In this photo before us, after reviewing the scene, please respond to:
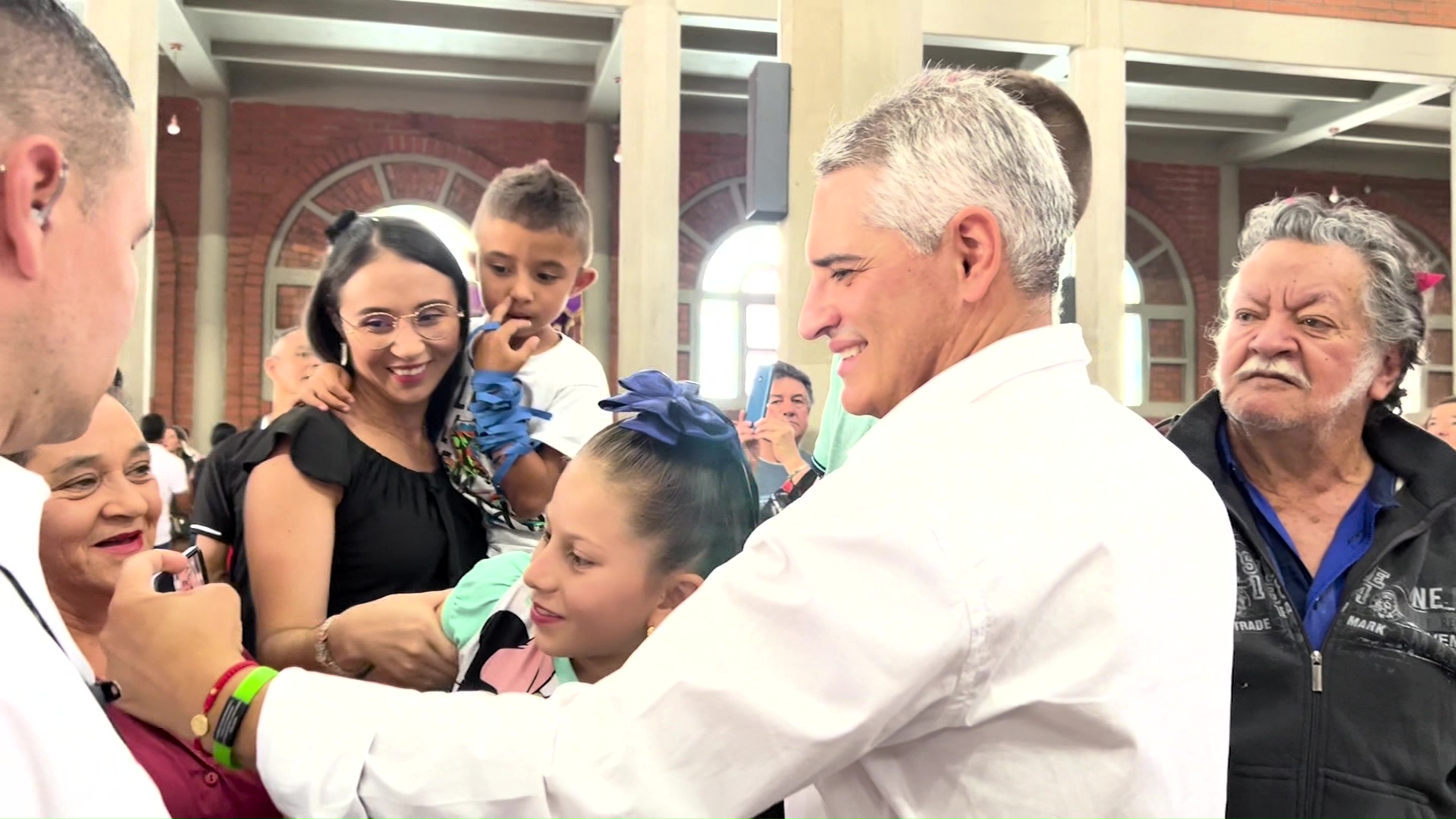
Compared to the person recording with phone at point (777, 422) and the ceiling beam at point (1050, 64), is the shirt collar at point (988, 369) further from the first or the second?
the ceiling beam at point (1050, 64)

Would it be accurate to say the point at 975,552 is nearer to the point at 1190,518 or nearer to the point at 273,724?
the point at 1190,518

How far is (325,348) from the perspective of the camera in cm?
214

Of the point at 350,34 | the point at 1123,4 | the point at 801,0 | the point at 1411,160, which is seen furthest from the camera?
the point at 1411,160

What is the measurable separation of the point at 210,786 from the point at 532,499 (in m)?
0.75

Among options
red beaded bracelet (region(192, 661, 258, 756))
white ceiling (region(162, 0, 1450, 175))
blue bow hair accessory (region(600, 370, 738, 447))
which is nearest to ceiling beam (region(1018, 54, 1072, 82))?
white ceiling (region(162, 0, 1450, 175))

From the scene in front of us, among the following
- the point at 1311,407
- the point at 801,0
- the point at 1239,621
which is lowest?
the point at 1239,621

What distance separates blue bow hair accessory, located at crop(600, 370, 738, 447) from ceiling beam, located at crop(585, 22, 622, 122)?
306 inches

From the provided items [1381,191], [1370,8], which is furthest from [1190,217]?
[1370,8]

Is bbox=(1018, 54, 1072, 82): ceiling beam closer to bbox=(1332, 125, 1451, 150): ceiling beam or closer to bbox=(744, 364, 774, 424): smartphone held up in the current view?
A: bbox=(744, 364, 774, 424): smartphone held up

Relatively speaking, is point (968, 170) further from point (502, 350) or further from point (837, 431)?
point (837, 431)

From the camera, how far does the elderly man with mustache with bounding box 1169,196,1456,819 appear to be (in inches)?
72.1

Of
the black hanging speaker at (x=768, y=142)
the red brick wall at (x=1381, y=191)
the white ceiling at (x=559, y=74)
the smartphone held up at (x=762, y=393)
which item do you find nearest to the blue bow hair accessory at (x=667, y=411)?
the black hanging speaker at (x=768, y=142)

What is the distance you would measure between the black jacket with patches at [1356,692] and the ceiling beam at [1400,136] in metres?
12.1

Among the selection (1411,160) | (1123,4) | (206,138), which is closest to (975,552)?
(1123,4)
